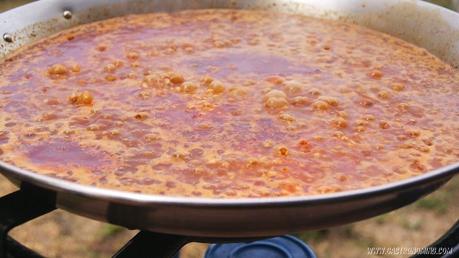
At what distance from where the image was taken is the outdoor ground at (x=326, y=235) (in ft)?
9.18

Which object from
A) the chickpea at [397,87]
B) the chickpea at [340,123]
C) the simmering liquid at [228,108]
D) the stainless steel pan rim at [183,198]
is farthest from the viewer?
the chickpea at [397,87]

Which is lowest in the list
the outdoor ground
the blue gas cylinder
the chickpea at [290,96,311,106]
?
the outdoor ground

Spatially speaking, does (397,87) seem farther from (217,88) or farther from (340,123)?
(217,88)

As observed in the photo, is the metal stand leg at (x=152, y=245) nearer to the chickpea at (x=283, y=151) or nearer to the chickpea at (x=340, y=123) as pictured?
the chickpea at (x=283, y=151)

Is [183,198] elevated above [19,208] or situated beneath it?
elevated above

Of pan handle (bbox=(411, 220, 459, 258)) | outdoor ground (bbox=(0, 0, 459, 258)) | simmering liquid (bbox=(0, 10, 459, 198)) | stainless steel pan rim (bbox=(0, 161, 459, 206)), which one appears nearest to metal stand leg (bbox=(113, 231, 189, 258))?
simmering liquid (bbox=(0, 10, 459, 198))

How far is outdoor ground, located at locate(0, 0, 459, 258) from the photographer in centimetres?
280

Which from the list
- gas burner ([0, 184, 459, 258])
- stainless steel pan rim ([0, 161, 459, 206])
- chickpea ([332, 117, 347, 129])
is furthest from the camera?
chickpea ([332, 117, 347, 129])

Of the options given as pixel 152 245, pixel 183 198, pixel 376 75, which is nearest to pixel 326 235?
pixel 376 75

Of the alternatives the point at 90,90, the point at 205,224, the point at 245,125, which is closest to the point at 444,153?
the point at 245,125

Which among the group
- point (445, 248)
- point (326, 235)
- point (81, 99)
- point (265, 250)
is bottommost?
point (326, 235)

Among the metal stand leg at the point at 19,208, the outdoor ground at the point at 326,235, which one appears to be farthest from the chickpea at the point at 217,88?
the outdoor ground at the point at 326,235

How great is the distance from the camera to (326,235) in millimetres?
2893

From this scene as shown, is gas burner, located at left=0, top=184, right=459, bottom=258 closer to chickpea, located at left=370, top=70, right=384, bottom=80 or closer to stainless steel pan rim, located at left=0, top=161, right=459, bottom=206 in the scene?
stainless steel pan rim, located at left=0, top=161, right=459, bottom=206
